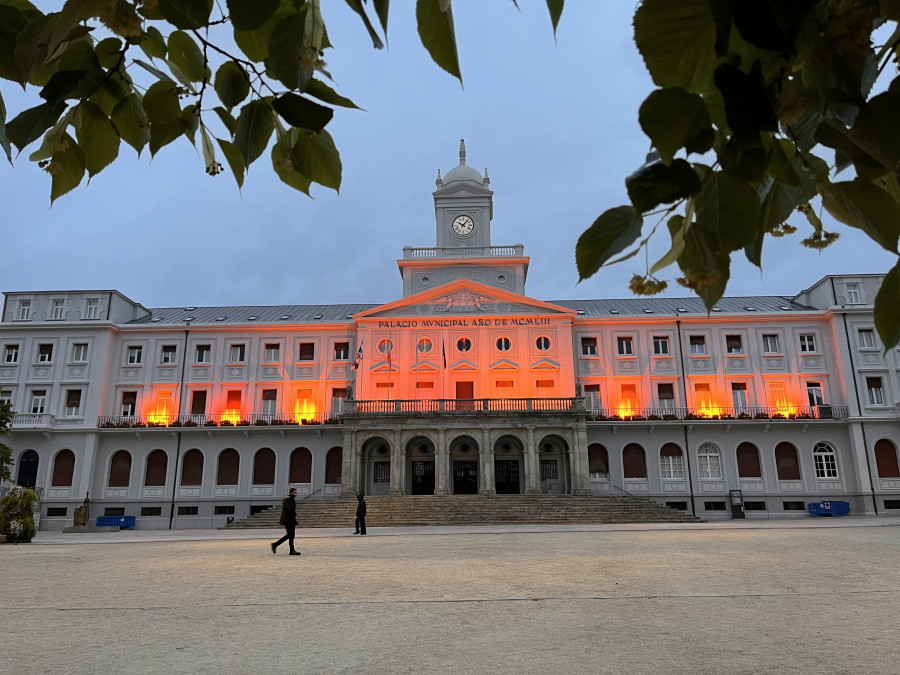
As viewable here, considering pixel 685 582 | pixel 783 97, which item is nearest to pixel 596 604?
pixel 685 582

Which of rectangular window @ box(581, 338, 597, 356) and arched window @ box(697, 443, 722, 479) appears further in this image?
rectangular window @ box(581, 338, 597, 356)

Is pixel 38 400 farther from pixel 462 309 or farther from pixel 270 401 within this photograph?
pixel 462 309

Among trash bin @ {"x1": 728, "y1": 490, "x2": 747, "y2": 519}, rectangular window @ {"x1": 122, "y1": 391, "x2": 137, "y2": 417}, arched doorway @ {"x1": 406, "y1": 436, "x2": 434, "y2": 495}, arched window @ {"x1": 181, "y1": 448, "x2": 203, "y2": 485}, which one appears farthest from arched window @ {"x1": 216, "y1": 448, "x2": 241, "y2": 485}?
trash bin @ {"x1": 728, "y1": 490, "x2": 747, "y2": 519}

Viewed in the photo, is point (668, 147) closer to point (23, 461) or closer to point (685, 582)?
point (685, 582)

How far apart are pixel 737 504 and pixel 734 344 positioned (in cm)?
1035

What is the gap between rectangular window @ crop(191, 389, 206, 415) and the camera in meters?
41.5

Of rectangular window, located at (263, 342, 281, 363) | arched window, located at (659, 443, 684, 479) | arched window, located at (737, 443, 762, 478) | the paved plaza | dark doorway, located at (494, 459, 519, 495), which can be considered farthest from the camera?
rectangular window, located at (263, 342, 281, 363)

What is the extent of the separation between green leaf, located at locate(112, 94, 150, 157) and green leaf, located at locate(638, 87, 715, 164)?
132cm

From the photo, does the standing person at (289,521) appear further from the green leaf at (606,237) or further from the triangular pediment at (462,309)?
the triangular pediment at (462,309)

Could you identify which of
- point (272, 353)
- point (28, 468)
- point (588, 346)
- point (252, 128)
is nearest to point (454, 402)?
point (588, 346)

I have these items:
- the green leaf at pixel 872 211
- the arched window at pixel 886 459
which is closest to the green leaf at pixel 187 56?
the green leaf at pixel 872 211

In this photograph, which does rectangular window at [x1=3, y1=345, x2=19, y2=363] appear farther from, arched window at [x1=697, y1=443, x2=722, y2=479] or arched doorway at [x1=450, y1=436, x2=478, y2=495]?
arched window at [x1=697, y1=443, x2=722, y2=479]

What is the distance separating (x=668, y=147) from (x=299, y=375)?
139ft

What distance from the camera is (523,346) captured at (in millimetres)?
40969
